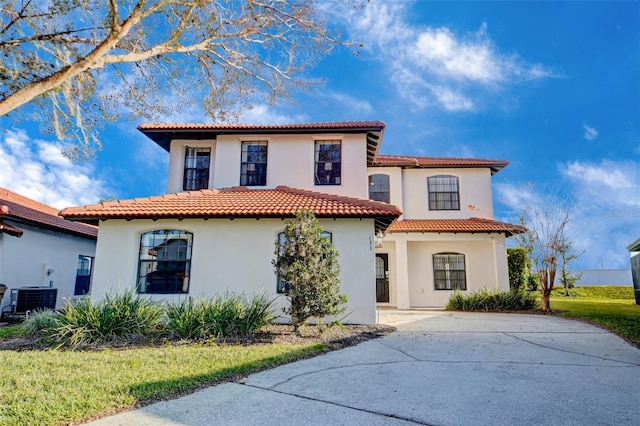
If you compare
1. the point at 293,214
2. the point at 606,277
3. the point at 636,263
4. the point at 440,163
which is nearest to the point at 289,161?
the point at 293,214

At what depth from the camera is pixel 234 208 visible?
11.5 m

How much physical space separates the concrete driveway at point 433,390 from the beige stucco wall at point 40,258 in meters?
9.43

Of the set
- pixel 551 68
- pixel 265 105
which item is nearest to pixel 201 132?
pixel 265 105

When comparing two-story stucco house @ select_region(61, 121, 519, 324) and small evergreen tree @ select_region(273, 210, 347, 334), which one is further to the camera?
two-story stucco house @ select_region(61, 121, 519, 324)

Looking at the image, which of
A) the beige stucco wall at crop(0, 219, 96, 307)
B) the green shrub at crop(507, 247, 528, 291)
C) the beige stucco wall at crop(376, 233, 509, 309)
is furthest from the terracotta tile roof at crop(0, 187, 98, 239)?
the green shrub at crop(507, 247, 528, 291)

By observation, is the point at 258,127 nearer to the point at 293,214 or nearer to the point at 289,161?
the point at 289,161

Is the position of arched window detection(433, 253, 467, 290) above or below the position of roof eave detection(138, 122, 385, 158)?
below

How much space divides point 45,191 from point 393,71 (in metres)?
18.4

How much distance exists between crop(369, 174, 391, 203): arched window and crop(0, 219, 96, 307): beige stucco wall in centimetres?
1296

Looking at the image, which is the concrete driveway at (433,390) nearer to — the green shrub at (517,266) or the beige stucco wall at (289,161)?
the beige stucco wall at (289,161)

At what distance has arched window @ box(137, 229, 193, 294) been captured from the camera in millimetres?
11836

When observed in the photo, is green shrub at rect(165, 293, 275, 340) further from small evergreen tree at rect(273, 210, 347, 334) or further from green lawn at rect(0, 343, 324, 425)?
small evergreen tree at rect(273, 210, 347, 334)

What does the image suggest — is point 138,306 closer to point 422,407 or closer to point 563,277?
point 422,407

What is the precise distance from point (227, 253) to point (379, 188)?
9.37 m
